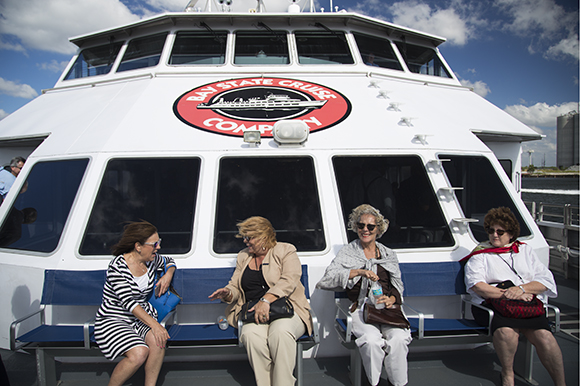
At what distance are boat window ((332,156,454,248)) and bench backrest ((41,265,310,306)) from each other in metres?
1.32

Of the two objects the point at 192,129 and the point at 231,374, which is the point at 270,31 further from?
the point at 231,374

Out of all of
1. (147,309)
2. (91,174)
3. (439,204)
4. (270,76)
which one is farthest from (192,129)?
(439,204)

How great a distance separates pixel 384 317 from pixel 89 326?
7.07ft

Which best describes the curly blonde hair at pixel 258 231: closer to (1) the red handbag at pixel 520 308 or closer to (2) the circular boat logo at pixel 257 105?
(2) the circular boat logo at pixel 257 105

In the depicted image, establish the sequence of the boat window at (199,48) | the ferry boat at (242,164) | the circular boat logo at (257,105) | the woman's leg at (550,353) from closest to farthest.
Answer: the woman's leg at (550,353) < the ferry boat at (242,164) < the circular boat logo at (257,105) < the boat window at (199,48)

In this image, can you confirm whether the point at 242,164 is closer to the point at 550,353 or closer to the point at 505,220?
the point at 505,220

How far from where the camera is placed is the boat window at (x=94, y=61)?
201 inches

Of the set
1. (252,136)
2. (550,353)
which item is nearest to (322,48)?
(252,136)

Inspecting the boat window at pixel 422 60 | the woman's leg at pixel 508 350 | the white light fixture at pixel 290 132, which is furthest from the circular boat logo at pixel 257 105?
the woman's leg at pixel 508 350

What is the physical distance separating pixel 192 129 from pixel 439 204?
2484 millimetres

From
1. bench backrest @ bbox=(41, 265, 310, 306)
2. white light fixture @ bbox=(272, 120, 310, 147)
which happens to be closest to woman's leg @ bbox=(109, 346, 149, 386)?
bench backrest @ bbox=(41, 265, 310, 306)

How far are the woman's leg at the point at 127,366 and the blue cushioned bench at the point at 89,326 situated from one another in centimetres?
23

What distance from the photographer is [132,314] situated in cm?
253

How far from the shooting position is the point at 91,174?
3.17 m
